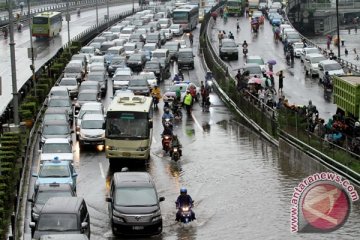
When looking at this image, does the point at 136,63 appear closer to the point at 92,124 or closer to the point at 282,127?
the point at 92,124

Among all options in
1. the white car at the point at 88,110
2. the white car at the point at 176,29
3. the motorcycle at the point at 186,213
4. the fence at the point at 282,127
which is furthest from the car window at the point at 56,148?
the white car at the point at 176,29

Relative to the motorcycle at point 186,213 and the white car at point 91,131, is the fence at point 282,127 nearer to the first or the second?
the motorcycle at point 186,213

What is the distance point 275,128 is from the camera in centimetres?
4453

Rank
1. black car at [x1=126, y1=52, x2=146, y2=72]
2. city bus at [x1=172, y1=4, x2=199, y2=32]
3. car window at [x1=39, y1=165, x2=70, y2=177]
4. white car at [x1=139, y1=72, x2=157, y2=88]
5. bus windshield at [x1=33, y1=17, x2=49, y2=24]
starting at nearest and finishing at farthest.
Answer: car window at [x1=39, y1=165, x2=70, y2=177]
white car at [x1=139, y1=72, x2=157, y2=88]
black car at [x1=126, y1=52, x2=146, y2=72]
bus windshield at [x1=33, y1=17, x2=49, y2=24]
city bus at [x1=172, y1=4, x2=199, y2=32]

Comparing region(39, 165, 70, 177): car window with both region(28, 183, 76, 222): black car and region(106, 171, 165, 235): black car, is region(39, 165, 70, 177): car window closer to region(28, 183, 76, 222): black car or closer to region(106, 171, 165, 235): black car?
region(28, 183, 76, 222): black car

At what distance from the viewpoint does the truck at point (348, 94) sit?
1715 inches

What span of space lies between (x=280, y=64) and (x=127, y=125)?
38.1m

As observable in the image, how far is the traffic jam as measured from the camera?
28625mm

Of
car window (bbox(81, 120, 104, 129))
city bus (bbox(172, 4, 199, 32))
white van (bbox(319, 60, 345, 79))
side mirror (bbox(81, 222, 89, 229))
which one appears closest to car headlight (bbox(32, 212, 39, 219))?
side mirror (bbox(81, 222, 89, 229))

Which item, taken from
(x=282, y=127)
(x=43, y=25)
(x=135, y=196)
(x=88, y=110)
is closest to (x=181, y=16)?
(x=43, y=25)

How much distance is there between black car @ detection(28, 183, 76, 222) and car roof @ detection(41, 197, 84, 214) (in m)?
1.66

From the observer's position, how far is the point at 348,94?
4475 centimetres

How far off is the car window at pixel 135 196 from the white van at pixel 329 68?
3540 centimetres

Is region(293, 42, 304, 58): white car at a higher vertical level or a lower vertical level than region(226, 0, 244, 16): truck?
→ lower
